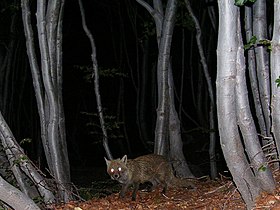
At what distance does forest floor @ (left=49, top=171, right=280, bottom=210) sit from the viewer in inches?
191

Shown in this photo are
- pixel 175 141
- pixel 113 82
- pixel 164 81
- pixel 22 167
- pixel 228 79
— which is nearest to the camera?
pixel 228 79

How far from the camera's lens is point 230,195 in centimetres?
567

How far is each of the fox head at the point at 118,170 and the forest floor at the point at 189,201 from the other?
37 cm

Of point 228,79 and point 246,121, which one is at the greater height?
point 228,79

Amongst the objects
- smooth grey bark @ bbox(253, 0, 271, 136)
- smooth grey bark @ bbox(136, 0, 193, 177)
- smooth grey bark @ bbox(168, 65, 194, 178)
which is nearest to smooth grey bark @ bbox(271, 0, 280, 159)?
smooth grey bark @ bbox(253, 0, 271, 136)

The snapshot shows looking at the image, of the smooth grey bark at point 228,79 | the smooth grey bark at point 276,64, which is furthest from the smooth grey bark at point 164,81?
the smooth grey bark at point 276,64

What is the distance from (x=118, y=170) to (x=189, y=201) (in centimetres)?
182

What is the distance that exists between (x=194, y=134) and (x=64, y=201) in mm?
19054

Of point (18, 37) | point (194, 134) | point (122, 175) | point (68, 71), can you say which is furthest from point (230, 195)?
point (68, 71)

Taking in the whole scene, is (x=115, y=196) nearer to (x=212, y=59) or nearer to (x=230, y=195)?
(x=230, y=195)

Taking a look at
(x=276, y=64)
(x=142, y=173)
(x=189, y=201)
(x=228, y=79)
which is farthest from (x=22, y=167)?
(x=276, y=64)

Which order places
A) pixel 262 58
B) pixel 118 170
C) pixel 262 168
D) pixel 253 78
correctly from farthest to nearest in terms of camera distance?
pixel 118 170, pixel 253 78, pixel 262 58, pixel 262 168

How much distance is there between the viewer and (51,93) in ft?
26.8

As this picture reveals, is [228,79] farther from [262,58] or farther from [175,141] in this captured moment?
[175,141]
